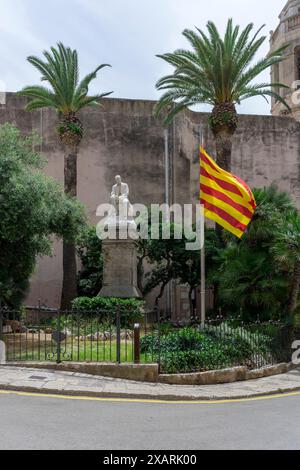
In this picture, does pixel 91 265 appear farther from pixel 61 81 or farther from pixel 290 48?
pixel 290 48

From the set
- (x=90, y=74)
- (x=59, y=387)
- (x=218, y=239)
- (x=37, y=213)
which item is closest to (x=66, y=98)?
(x=90, y=74)

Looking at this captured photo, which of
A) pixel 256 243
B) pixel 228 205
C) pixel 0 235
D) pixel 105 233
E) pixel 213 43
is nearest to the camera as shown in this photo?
pixel 228 205

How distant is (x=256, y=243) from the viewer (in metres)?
16.3

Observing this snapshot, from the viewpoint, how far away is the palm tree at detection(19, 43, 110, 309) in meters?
23.4

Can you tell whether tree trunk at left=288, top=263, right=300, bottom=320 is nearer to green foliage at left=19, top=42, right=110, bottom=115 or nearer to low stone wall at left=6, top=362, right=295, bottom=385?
low stone wall at left=6, top=362, right=295, bottom=385

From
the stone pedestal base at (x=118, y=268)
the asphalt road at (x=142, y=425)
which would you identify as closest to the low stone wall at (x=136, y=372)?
the asphalt road at (x=142, y=425)

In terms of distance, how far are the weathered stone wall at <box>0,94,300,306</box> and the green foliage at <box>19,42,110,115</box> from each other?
17.2ft

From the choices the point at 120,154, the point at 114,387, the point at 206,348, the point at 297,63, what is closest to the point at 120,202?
the point at 206,348

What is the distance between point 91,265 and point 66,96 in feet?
25.8

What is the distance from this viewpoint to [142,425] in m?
7.10

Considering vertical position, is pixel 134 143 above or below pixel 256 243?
above
